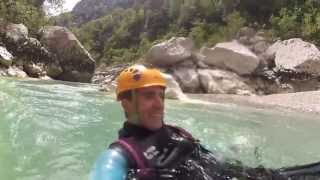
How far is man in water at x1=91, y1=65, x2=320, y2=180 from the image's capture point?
2.61 meters

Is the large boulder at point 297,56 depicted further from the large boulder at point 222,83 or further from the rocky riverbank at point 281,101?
the rocky riverbank at point 281,101

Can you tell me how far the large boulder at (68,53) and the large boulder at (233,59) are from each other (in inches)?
230

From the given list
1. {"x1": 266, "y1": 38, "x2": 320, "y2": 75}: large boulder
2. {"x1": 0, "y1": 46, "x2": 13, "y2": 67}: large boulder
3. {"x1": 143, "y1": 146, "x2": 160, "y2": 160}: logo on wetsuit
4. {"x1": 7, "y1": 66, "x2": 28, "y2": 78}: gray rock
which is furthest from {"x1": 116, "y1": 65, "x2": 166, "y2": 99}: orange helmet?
{"x1": 266, "y1": 38, "x2": 320, "y2": 75}: large boulder

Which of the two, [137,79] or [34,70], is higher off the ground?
[137,79]

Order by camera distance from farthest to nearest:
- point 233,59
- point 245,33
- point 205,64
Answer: point 245,33, point 205,64, point 233,59

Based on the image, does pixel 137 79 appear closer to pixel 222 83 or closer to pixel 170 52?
pixel 222 83

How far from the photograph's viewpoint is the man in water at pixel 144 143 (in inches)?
103

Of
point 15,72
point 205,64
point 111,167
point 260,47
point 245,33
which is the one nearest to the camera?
point 111,167

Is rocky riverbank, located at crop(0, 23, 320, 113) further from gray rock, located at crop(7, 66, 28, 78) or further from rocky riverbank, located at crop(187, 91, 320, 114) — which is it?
rocky riverbank, located at crop(187, 91, 320, 114)

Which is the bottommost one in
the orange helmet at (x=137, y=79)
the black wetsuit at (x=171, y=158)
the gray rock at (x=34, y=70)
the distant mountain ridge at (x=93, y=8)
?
the gray rock at (x=34, y=70)

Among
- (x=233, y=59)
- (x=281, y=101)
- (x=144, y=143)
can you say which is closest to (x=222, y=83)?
(x=233, y=59)

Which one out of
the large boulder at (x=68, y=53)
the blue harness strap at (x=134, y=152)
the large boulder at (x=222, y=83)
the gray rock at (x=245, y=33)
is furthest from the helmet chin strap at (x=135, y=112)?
the gray rock at (x=245, y=33)

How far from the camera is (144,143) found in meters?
2.74

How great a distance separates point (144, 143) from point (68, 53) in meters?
21.5
